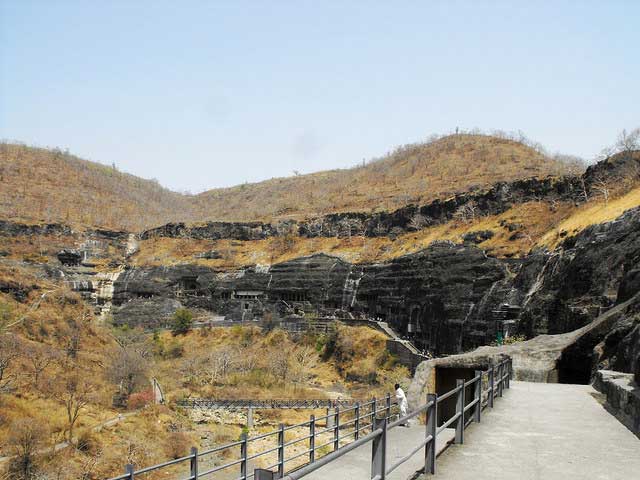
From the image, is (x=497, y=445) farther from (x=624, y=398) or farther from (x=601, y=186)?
(x=601, y=186)

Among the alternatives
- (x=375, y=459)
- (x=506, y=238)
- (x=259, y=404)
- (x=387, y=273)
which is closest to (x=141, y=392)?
(x=259, y=404)

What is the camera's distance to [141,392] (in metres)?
40.2

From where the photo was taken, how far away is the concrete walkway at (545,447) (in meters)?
6.93

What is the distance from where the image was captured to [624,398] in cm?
1022

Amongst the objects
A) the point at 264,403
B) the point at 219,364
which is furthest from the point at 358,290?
the point at 264,403

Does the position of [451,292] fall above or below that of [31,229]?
below

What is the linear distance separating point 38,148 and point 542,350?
449 ft

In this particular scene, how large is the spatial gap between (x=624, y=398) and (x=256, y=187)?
13035cm

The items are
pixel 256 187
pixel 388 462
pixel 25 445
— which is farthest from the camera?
pixel 256 187

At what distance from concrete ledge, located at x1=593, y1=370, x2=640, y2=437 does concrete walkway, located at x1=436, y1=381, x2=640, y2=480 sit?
0.16 m

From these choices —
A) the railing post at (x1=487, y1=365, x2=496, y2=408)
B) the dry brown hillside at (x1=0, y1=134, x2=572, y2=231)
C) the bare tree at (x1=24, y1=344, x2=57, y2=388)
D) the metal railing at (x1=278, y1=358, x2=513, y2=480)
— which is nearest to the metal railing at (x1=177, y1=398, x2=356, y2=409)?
the bare tree at (x1=24, y1=344, x2=57, y2=388)

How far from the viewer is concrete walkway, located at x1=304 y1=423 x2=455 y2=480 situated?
392 inches

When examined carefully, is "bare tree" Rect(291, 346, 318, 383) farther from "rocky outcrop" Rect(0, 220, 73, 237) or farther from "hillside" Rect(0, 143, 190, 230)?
"hillside" Rect(0, 143, 190, 230)

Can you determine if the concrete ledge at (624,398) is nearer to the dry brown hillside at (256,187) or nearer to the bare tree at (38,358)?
the bare tree at (38,358)
